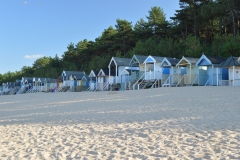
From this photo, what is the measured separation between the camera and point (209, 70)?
2414 cm

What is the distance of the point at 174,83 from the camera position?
25.1 m

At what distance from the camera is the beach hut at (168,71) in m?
25.3

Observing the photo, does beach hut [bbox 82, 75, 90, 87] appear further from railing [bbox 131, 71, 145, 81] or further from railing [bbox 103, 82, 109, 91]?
railing [bbox 131, 71, 145, 81]

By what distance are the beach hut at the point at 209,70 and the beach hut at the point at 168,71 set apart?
2.47 meters

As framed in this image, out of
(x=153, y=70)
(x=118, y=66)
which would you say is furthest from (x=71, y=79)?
(x=153, y=70)

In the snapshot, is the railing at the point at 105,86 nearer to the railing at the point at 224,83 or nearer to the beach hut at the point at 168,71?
the beach hut at the point at 168,71

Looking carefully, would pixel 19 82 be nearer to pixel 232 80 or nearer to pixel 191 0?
pixel 191 0

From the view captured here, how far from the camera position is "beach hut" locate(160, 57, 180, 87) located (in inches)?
997

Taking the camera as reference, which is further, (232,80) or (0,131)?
(232,80)

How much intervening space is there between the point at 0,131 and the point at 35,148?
126 inches

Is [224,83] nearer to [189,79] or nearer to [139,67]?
[189,79]

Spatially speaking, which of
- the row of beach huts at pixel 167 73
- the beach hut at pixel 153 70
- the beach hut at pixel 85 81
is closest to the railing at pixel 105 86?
the row of beach huts at pixel 167 73

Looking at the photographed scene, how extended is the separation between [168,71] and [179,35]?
75.1 ft

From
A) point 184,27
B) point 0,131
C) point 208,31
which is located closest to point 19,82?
point 184,27
